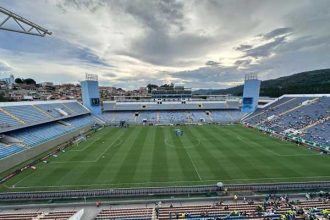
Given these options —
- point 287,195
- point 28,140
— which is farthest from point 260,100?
point 28,140

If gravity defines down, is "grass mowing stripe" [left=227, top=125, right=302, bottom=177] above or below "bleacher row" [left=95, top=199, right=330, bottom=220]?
below

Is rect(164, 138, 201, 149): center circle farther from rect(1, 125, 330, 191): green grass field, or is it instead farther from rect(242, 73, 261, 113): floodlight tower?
rect(242, 73, 261, 113): floodlight tower

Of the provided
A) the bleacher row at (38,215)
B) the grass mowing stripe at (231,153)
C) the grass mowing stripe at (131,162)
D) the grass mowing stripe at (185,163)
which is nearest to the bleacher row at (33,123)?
the bleacher row at (38,215)

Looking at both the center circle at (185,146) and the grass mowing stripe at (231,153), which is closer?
the grass mowing stripe at (231,153)

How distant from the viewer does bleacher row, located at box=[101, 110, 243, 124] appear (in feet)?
206

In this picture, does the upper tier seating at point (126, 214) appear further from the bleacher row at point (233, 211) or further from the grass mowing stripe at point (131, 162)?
the grass mowing stripe at point (131, 162)

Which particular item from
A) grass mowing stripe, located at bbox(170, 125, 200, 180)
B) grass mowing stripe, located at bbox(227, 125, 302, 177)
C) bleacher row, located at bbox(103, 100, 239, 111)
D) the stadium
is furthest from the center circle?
bleacher row, located at bbox(103, 100, 239, 111)

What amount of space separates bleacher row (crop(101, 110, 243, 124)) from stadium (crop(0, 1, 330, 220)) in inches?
171

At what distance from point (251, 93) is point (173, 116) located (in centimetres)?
2496

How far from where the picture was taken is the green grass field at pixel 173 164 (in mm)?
23156

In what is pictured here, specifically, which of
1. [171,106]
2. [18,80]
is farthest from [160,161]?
[18,80]

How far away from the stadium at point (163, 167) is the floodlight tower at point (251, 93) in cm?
720

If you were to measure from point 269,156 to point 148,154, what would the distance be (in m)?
17.6

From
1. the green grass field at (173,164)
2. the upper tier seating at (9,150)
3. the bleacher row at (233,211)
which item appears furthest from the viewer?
the upper tier seating at (9,150)
